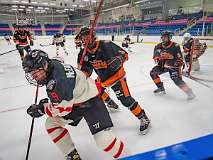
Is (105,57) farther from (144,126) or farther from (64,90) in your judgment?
(64,90)

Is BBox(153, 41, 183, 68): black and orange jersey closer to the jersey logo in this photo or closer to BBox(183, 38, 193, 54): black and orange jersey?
the jersey logo

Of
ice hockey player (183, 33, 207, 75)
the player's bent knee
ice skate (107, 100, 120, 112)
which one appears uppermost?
ice hockey player (183, 33, 207, 75)

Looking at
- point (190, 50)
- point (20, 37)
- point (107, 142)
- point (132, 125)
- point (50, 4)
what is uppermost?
point (50, 4)

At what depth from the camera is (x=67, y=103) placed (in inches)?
54.0

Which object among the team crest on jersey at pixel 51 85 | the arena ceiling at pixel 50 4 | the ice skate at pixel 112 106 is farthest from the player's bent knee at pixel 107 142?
the arena ceiling at pixel 50 4

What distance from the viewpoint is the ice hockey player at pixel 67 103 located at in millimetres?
1352

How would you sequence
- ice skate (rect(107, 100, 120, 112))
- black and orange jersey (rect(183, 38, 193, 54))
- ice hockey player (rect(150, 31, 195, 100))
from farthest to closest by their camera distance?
1. black and orange jersey (rect(183, 38, 193, 54))
2. ice hockey player (rect(150, 31, 195, 100))
3. ice skate (rect(107, 100, 120, 112))

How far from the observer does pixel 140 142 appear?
2.04 meters

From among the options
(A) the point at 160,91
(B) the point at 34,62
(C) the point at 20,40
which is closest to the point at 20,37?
(C) the point at 20,40

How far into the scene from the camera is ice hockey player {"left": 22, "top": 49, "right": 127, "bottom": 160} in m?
1.35

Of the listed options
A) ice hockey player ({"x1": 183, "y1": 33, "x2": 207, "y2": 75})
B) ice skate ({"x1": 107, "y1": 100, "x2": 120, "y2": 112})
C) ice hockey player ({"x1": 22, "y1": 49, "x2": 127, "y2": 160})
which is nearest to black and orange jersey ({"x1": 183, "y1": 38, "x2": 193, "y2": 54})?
ice hockey player ({"x1": 183, "y1": 33, "x2": 207, "y2": 75})

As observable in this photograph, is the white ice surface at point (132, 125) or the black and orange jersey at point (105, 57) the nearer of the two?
the white ice surface at point (132, 125)

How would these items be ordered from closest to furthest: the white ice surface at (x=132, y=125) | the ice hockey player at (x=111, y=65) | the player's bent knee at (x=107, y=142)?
the player's bent knee at (x=107, y=142), the white ice surface at (x=132, y=125), the ice hockey player at (x=111, y=65)

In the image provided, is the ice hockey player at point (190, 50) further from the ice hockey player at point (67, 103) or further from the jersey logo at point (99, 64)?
the ice hockey player at point (67, 103)
